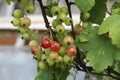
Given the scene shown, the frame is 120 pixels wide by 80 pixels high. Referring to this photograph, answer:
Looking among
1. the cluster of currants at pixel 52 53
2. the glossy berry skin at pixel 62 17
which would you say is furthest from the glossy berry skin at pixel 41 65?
the glossy berry skin at pixel 62 17

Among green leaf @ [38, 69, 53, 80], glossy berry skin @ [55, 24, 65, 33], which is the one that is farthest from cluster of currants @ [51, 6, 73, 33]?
green leaf @ [38, 69, 53, 80]

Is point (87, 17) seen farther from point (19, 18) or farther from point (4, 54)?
point (4, 54)

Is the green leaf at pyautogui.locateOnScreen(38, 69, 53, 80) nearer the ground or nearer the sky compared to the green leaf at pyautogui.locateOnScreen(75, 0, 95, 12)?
nearer the ground

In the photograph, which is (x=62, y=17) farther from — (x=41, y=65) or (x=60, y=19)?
(x=41, y=65)

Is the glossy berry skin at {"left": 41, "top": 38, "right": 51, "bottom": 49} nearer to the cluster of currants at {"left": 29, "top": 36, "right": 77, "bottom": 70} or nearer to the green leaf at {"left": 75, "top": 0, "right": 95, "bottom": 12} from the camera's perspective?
the cluster of currants at {"left": 29, "top": 36, "right": 77, "bottom": 70}

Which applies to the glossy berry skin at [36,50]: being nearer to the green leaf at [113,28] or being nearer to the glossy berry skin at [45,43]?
the glossy berry skin at [45,43]

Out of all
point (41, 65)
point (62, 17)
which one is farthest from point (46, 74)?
point (62, 17)
